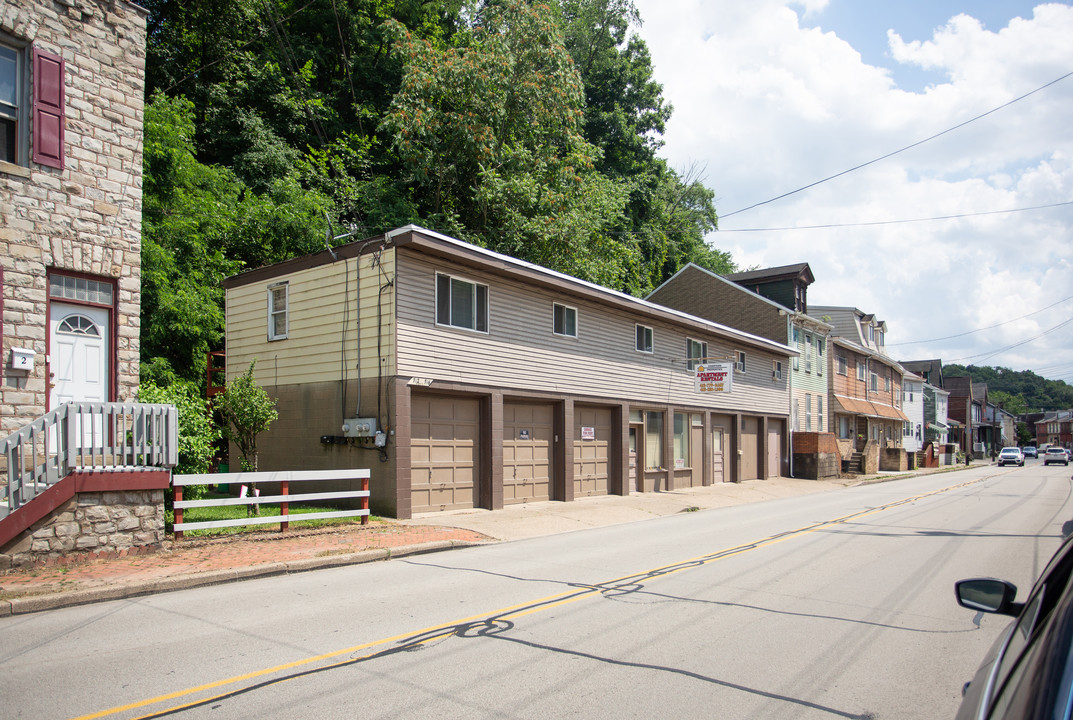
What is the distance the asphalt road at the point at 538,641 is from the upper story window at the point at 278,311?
32.6ft

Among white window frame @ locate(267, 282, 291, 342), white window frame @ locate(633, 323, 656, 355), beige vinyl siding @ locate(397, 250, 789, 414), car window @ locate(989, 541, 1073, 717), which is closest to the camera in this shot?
car window @ locate(989, 541, 1073, 717)

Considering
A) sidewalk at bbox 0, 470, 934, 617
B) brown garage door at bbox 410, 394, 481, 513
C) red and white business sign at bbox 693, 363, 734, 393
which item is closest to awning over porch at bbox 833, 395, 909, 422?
red and white business sign at bbox 693, 363, 734, 393

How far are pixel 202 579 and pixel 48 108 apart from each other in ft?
24.9

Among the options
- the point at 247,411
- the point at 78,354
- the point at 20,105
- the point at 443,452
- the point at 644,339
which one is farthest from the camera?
the point at 644,339

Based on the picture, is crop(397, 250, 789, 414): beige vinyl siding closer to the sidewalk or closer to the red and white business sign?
the red and white business sign

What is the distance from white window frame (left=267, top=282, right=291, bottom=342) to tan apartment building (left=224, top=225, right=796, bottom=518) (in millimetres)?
48

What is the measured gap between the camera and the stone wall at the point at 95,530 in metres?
10.0

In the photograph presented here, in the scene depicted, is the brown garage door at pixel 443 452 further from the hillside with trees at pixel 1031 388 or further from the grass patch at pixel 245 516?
the hillside with trees at pixel 1031 388

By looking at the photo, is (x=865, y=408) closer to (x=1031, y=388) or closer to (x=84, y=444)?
(x=84, y=444)

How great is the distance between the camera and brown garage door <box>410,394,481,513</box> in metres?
17.0

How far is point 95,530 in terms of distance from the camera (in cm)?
1073

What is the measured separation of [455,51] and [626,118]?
636 inches

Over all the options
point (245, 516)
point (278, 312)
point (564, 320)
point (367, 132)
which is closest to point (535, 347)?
point (564, 320)

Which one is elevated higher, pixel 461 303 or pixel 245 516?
pixel 461 303
